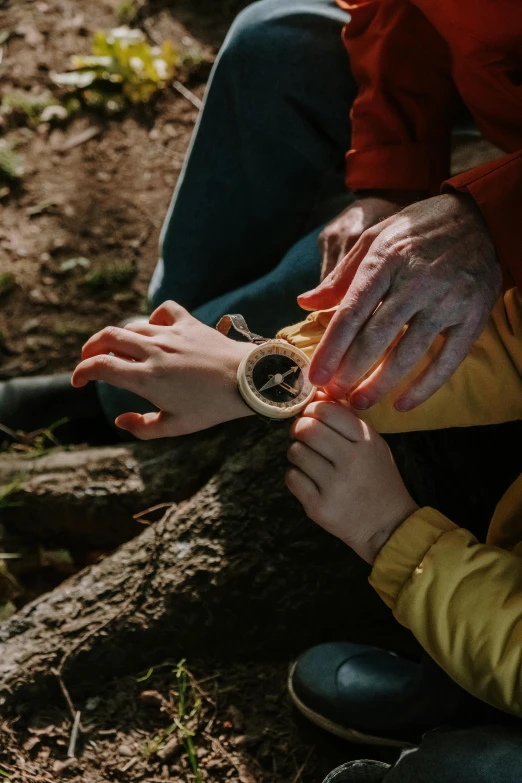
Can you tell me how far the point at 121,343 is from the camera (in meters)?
1.53

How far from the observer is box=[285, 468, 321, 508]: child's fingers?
1454mm

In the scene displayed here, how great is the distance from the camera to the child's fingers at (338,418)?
1440 mm

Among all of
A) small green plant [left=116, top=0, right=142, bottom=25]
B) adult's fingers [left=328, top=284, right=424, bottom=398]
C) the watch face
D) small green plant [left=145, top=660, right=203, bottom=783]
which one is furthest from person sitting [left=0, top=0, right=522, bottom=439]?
small green plant [left=116, top=0, right=142, bottom=25]

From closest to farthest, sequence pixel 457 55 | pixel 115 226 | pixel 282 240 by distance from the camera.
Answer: pixel 457 55 → pixel 282 240 → pixel 115 226

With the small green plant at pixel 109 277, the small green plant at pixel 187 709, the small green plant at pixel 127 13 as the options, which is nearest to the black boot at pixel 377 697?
the small green plant at pixel 187 709

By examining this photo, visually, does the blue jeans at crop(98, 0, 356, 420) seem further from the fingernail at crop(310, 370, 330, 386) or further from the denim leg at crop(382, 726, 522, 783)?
the denim leg at crop(382, 726, 522, 783)

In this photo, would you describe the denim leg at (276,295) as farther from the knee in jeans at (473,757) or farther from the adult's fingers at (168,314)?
the knee in jeans at (473,757)

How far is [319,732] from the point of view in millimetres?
1868

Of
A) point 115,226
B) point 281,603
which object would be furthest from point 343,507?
point 115,226

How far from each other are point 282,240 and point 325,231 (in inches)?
17.5

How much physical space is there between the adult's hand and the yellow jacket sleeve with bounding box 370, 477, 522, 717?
0.97 feet

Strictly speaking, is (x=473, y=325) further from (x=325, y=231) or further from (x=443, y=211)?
(x=325, y=231)

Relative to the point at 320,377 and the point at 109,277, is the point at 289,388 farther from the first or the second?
the point at 109,277

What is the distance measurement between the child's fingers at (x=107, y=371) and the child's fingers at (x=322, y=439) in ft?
1.24
